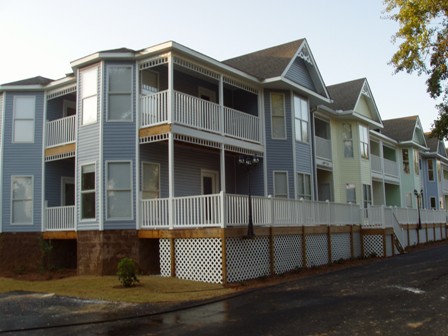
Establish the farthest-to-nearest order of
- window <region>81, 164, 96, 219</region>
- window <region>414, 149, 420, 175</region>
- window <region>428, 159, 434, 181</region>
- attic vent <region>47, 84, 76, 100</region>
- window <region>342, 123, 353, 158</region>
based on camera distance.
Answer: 1. window <region>428, 159, 434, 181</region>
2. window <region>414, 149, 420, 175</region>
3. window <region>342, 123, 353, 158</region>
4. attic vent <region>47, 84, 76, 100</region>
5. window <region>81, 164, 96, 219</region>

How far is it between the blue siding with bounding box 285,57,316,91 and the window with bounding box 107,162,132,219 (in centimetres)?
901

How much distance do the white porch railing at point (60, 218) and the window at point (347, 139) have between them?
17041 millimetres

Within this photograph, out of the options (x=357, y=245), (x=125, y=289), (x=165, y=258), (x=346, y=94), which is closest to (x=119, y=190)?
(x=165, y=258)

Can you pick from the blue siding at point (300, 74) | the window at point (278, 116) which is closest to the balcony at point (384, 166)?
the blue siding at point (300, 74)

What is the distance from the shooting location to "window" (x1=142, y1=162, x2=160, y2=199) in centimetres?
1783

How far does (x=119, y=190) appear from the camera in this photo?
56.2 ft

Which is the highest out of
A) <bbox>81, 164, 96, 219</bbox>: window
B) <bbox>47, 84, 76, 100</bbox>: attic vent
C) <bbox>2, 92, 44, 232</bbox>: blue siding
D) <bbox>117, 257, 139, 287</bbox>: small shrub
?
<bbox>47, 84, 76, 100</bbox>: attic vent

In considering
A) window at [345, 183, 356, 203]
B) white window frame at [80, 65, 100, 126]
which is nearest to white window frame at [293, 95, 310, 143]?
window at [345, 183, 356, 203]

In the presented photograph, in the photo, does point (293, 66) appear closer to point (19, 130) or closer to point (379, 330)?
point (19, 130)

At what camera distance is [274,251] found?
17031 mm

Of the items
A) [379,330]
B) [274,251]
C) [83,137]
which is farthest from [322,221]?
[379,330]

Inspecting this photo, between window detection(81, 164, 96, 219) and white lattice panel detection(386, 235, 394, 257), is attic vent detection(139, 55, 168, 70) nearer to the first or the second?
window detection(81, 164, 96, 219)

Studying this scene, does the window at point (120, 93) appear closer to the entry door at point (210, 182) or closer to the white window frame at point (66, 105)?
the white window frame at point (66, 105)

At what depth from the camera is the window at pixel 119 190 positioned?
17.0 m
